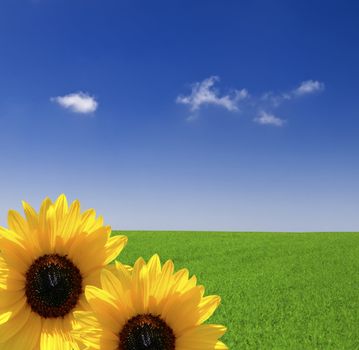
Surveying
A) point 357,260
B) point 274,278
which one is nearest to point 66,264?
point 274,278

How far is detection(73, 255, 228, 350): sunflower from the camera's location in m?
A: 0.99

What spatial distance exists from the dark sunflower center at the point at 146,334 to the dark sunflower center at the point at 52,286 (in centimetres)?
17

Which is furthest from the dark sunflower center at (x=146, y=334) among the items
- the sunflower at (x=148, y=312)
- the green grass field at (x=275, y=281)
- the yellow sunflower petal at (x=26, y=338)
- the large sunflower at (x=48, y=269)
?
the green grass field at (x=275, y=281)

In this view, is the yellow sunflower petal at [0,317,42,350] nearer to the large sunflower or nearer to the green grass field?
the large sunflower

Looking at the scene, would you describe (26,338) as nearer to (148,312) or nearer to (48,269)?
(48,269)

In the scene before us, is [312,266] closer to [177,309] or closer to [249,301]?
[249,301]

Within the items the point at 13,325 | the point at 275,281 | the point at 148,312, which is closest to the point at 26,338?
the point at 13,325

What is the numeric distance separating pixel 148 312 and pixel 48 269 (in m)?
0.27

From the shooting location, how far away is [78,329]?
39.7 inches

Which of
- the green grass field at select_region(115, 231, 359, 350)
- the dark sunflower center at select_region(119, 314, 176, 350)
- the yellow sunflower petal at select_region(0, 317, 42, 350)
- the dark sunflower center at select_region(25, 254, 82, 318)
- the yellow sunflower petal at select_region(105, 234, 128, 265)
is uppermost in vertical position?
the yellow sunflower petal at select_region(105, 234, 128, 265)

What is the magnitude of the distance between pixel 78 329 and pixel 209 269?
9785 mm

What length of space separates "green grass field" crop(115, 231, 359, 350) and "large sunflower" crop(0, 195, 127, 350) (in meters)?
5.07

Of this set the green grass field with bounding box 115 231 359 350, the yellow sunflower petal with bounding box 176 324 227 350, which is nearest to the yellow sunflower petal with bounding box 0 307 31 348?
the yellow sunflower petal with bounding box 176 324 227 350

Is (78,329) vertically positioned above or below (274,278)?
above
